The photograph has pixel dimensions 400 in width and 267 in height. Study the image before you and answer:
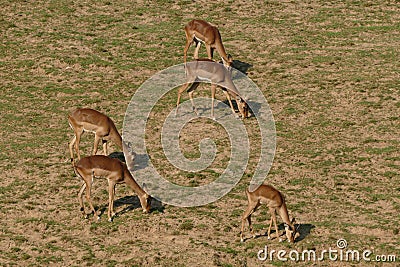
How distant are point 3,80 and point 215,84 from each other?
6.89 metres

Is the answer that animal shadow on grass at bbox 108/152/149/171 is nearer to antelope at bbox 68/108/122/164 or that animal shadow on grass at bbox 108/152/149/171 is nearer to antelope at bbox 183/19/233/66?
antelope at bbox 68/108/122/164

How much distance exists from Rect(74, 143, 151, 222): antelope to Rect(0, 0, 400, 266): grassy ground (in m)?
0.30

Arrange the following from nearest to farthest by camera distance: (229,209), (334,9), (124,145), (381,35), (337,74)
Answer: (229,209)
(124,145)
(337,74)
(381,35)
(334,9)

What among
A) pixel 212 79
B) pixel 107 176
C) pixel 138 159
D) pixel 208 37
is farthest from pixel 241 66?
pixel 107 176

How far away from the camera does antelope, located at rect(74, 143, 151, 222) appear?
16172mm

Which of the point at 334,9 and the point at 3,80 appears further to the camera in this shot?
the point at 334,9

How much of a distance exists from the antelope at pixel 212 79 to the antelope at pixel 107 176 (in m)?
4.89

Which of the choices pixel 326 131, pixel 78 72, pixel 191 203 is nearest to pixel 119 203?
pixel 191 203

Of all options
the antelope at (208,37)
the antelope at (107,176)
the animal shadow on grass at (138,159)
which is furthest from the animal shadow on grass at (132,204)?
the antelope at (208,37)

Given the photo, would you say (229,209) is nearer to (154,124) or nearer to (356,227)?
(356,227)

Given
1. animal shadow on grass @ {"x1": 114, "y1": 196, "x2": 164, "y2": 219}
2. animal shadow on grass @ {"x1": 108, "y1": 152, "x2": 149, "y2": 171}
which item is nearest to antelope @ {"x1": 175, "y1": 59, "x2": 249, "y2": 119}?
animal shadow on grass @ {"x1": 108, "y1": 152, "x2": 149, "y2": 171}

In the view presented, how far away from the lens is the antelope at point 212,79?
2084 cm

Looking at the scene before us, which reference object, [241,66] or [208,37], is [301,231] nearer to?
[208,37]

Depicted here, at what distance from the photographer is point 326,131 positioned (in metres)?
20.5
